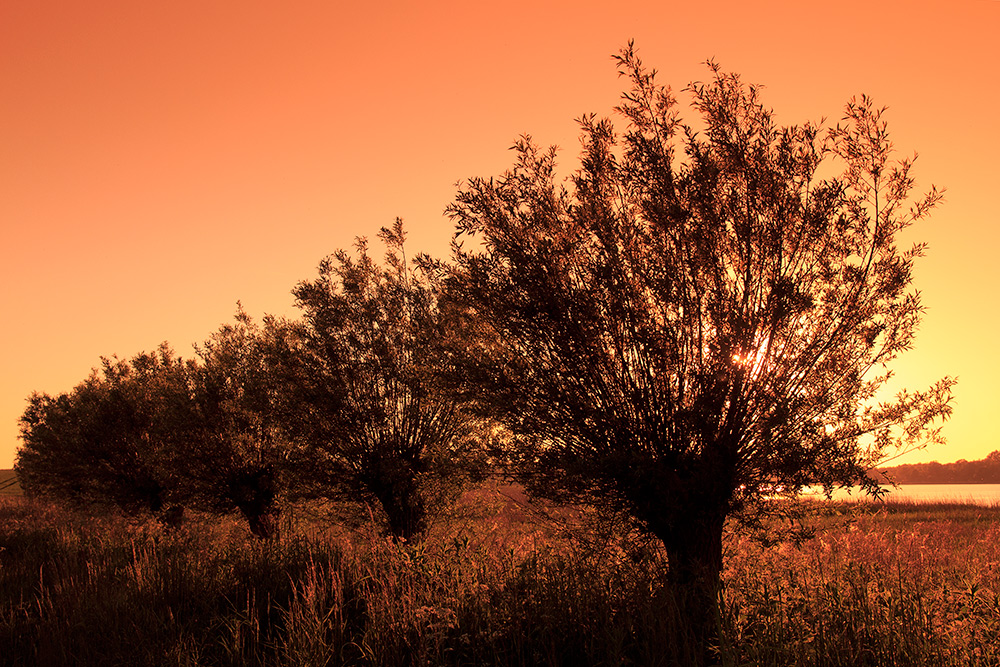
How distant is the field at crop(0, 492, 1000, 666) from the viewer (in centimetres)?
629

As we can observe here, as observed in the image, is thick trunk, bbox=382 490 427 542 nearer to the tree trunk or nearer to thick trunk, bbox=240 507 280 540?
thick trunk, bbox=240 507 280 540

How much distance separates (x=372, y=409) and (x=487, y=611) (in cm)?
892

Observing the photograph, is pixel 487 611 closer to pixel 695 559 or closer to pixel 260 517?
pixel 695 559

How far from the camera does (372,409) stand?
15.8 metres

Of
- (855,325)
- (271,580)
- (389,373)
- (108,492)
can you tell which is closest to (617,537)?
(855,325)

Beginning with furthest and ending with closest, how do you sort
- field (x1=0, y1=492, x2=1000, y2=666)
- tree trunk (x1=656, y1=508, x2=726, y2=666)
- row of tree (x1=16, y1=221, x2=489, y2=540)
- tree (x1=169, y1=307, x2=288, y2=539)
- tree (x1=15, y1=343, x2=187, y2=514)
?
tree (x1=15, y1=343, x2=187, y2=514) → tree (x1=169, y1=307, x2=288, y2=539) → row of tree (x1=16, y1=221, x2=489, y2=540) → tree trunk (x1=656, y1=508, x2=726, y2=666) → field (x1=0, y1=492, x2=1000, y2=666)

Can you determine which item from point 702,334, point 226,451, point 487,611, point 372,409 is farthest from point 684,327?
point 226,451

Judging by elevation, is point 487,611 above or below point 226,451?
below

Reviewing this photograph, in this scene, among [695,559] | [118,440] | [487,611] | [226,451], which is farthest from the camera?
[118,440]

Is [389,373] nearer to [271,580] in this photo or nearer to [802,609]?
[271,580]

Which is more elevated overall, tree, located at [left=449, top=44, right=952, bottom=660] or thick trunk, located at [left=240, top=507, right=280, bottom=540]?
tree, located at [left=449, top=44, right=952, bottom=660]

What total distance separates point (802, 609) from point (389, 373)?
11405 millimetres

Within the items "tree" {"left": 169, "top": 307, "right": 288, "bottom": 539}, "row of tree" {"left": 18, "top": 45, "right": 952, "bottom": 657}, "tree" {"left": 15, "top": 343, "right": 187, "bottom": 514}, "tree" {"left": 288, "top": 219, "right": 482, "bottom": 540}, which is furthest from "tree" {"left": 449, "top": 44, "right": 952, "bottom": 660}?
"tree" {"left": 15, "top": 343, "right": 187, "bottom": 514}

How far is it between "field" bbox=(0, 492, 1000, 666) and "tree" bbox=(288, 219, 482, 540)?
3.84 meters
